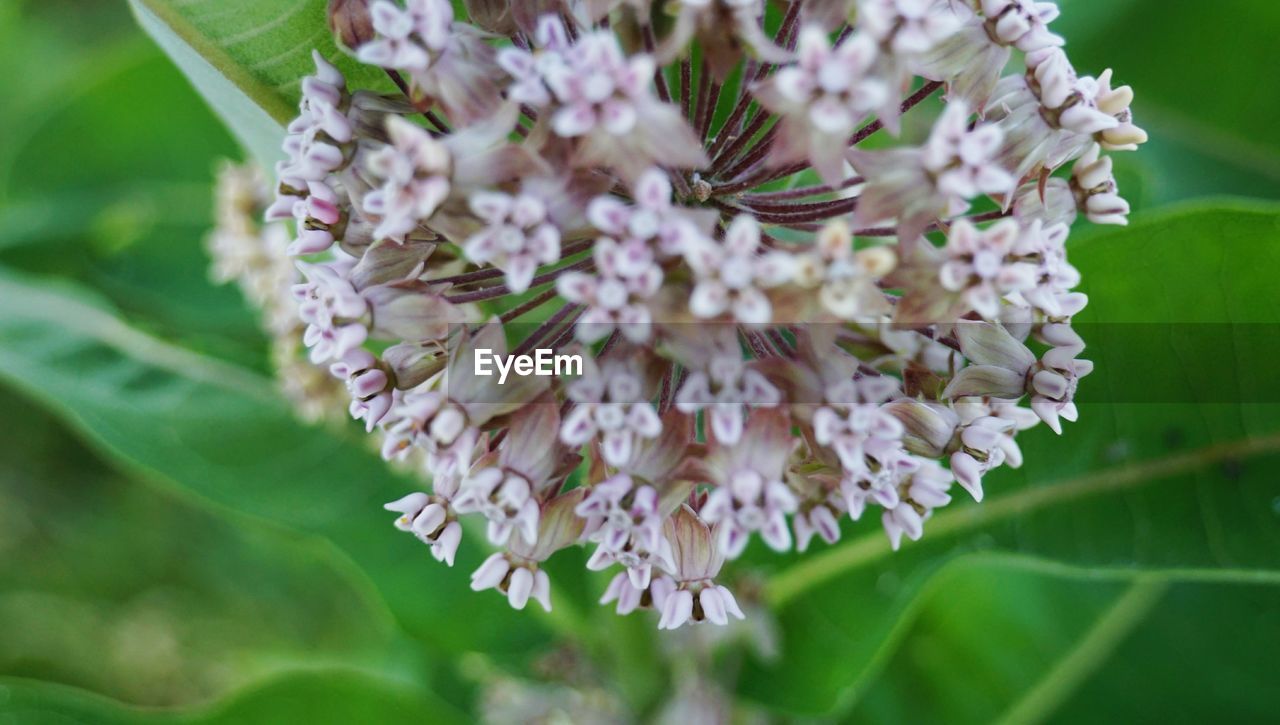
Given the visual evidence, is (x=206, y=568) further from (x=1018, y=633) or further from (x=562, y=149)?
(x=562, y=149)

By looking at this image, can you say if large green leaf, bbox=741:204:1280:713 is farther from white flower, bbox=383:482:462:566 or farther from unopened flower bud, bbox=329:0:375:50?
unopened flower bud, bbox=329:0:375:50

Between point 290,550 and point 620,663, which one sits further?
point 290,550

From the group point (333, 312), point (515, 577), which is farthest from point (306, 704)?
point (333, 312)

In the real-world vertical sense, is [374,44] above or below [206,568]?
above

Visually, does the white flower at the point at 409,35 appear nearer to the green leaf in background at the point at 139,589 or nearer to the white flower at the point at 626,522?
the white flower at the point at 626,522

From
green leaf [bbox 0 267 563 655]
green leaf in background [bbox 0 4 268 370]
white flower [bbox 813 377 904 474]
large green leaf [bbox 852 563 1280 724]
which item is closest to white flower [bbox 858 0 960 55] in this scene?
white flower [bbox 813 377 904 474]

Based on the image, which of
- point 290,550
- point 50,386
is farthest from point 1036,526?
point 290,550

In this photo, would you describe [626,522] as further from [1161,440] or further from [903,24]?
[1161,440]
